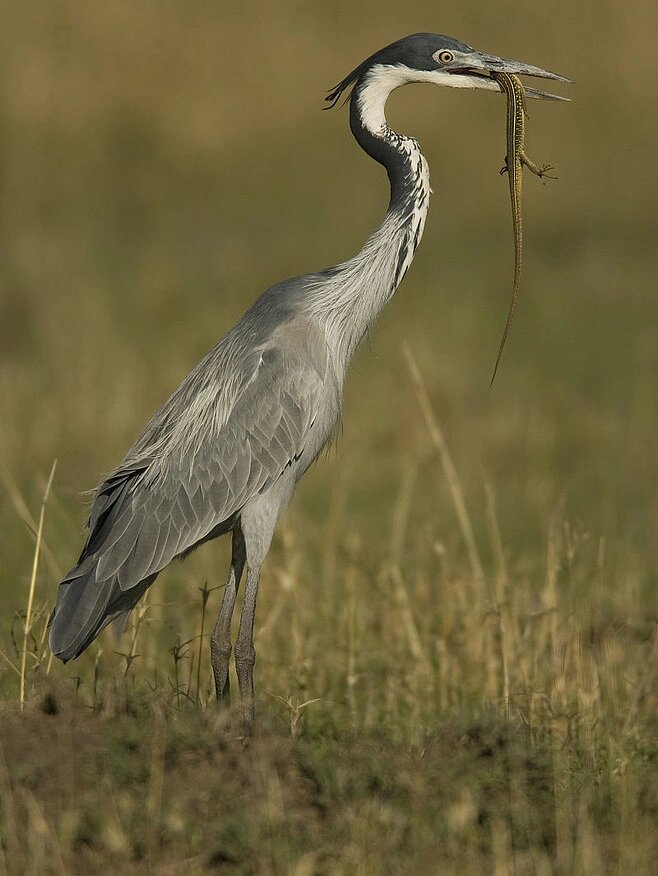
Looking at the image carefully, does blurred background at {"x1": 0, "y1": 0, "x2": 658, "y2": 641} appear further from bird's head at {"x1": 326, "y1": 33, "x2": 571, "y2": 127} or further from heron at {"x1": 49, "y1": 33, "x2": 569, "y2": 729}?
bird's head at {"x1": 326, "y1": 33, "x2": 571, "y2": 127}

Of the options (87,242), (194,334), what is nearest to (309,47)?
(87,242)

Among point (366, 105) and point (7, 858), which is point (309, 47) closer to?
point (366, 105)

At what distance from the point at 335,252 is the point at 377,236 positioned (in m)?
11.0

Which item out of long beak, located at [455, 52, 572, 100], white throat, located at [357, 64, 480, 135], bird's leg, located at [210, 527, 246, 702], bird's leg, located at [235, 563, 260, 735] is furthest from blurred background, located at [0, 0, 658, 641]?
long beak, located at [455, 52, 572, 100]

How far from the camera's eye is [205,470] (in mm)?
6242

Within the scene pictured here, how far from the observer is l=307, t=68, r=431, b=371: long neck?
6.09m

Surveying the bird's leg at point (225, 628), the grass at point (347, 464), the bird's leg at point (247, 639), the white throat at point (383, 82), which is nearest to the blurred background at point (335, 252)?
the grass at point (347, 464)

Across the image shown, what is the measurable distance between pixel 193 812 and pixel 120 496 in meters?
2.08

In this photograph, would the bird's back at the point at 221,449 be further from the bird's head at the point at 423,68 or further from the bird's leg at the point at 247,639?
the bird's head at the point at 423,68

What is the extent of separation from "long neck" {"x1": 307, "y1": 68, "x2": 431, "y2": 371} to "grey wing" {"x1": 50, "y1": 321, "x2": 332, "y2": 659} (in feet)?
0.42

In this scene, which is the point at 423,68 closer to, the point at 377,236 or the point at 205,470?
the point at 377,236

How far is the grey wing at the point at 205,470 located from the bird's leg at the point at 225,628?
14cm

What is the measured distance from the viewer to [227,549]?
→ 9.47 metres

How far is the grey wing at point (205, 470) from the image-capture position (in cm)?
610
